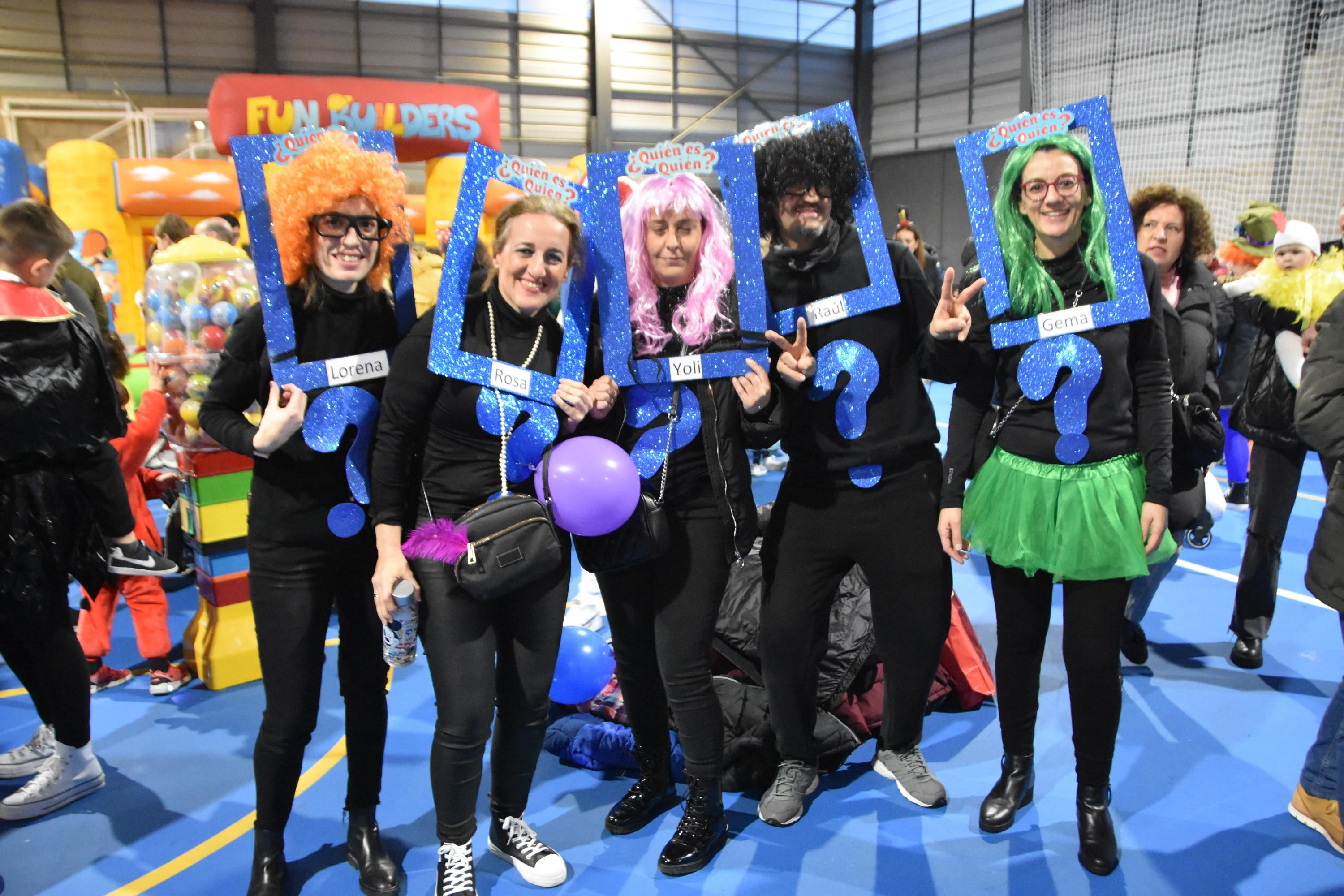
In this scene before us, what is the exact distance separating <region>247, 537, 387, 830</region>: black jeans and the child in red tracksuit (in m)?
1.58

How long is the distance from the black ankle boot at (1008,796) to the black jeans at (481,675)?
1.29 metres

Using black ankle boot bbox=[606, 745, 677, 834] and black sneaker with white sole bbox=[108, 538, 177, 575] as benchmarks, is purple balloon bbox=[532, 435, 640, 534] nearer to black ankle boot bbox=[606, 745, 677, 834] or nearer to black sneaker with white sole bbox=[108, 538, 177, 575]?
black ankle boot bbox=[606, 745, 677, 834]

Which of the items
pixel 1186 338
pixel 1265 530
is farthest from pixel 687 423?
pixel 1265 530

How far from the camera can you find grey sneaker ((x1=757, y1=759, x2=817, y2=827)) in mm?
2549

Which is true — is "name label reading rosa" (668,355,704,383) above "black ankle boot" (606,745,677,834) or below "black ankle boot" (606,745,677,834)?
above

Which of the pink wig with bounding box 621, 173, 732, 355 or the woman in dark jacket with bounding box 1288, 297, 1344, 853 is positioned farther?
the pink wig with bounding box 621, 173, 732, 355

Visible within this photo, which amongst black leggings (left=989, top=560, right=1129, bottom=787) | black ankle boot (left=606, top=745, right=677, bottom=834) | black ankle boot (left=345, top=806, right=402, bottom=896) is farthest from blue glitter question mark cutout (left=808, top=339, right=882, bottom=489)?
black ankle boot (left=345, top=806, right=402, bottom=896)

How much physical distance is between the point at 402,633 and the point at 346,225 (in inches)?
37.6

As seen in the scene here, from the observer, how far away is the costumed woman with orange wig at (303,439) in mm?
2031

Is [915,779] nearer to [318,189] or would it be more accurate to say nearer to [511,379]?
[511,379]

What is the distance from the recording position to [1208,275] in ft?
10.5

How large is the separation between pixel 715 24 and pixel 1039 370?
19451 mm

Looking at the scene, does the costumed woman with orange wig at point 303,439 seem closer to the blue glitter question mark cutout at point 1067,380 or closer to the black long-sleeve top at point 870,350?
the black long-sleeve top at point 870,350

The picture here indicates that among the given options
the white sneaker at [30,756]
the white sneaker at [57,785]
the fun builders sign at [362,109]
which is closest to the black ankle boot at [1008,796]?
the white sneaker at [57,785]
